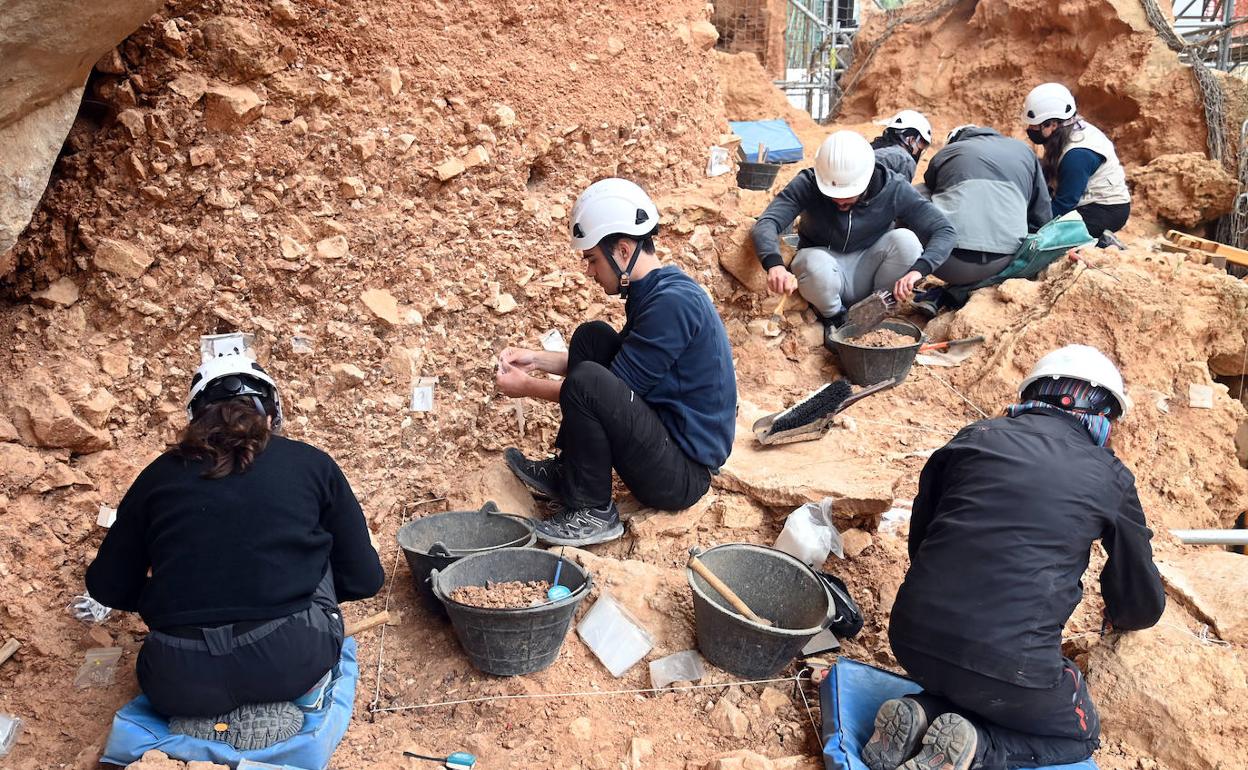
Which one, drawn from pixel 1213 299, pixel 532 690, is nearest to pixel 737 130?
pixel 1213 299

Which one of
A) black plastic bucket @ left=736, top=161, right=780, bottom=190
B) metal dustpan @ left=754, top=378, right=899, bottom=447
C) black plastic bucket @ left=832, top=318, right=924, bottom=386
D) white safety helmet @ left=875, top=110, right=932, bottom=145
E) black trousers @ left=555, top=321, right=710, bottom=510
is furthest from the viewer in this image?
white safety helmet @ left=875, top=110, right=932, bottom=145

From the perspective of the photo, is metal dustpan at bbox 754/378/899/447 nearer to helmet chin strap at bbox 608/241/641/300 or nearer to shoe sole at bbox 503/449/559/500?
shoe sole at bbox 503/449/559/500

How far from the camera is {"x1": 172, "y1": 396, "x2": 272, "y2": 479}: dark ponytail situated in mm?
2447

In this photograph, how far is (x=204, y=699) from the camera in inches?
97.9

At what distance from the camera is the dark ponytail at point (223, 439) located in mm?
2447

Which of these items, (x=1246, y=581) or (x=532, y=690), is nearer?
(x=532, y=690)

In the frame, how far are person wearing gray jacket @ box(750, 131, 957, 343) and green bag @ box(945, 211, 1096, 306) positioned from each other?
34.6 inches

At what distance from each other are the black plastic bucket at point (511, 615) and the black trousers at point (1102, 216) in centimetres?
541

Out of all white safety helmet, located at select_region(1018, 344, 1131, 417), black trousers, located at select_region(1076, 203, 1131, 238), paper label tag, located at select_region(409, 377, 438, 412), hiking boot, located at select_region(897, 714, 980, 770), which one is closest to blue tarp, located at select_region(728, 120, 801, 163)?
black trousers, located at select_region(1076, 203, 1131, 238)

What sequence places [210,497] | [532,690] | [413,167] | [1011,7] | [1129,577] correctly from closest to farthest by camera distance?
[210,497] → [1129,577] → [532,690] → [413,167] → [1011,7]

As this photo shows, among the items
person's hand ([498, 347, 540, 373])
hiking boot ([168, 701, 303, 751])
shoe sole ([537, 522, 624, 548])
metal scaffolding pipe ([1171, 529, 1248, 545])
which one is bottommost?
hiking boot ([168, 701, 303, 751])

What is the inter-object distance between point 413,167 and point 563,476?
162 cm

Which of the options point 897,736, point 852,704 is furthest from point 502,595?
point 897,736

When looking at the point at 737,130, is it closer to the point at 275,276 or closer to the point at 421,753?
the point at 275,276
